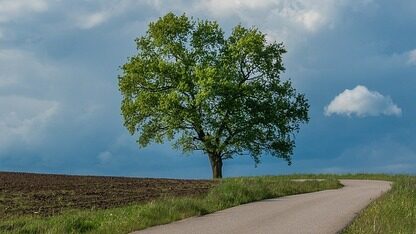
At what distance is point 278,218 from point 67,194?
9.46m

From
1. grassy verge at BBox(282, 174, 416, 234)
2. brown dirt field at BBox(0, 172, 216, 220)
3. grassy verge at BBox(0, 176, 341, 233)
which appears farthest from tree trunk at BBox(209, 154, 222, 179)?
grassy verge at BBox(282, 174, 416, 234)

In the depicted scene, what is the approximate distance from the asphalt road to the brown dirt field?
3.82m

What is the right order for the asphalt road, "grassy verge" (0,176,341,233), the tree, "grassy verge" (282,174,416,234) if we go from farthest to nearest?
the tree, the asphalt road, "grassy verge" (282,174,416,234), "grassy verge" (0,176,341,233)

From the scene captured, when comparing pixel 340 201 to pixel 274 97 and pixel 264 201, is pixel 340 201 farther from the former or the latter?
pixel 274 97

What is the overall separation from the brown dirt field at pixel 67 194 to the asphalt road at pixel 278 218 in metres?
3.82

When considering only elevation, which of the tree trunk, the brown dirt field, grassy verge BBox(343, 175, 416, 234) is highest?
the tree trunk

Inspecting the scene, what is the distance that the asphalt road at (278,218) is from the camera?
15.7 metres

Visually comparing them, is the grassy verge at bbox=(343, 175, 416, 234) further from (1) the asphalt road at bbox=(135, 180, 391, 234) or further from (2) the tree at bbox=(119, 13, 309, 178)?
(2) the tree at bbox=(119, 13, 309, 178)

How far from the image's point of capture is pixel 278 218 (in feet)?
59.5

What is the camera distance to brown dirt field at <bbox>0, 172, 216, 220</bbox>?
785 inches

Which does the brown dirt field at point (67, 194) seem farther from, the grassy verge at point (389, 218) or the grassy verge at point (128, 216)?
the grassy verge at point (389, 218)

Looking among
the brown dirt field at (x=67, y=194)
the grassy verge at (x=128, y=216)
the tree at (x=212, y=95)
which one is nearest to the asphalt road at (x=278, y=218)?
the grassy verge at (x=128, y=216)

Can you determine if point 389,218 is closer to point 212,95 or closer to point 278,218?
point 278,218

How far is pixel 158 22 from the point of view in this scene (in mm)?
50844
